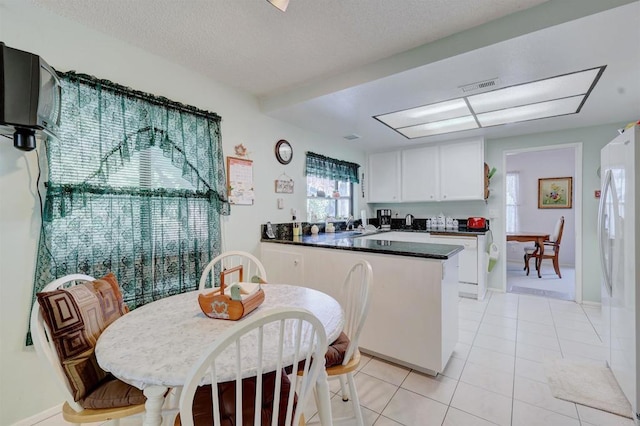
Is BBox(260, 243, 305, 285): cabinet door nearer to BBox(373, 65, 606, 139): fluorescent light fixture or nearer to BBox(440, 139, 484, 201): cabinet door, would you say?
BBox(373, 65, 606, 139): fluorescent light fixture

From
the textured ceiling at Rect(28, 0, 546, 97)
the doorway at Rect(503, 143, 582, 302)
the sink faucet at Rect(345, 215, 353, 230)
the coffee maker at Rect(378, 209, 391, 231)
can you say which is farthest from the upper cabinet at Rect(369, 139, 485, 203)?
the textured ceiling at Rect(28, 0, 546, 97)

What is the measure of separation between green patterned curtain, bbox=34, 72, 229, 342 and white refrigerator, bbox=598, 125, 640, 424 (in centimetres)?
280

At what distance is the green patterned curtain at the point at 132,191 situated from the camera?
67.6 inches

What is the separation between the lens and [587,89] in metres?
2.42

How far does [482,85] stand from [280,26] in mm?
1640

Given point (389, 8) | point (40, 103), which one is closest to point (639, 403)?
point (389, 8)

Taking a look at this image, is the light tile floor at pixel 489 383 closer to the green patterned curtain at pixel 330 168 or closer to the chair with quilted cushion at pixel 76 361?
the chair with quilted cushion at pixel 76 361

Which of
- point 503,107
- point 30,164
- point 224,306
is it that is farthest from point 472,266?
point 30,164

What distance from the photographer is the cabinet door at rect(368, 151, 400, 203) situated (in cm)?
461

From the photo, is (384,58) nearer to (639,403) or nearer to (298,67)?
(298,67)

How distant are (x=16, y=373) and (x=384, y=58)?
122 inches

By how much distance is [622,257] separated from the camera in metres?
1.70

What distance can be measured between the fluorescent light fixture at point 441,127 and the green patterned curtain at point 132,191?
2.34 meters

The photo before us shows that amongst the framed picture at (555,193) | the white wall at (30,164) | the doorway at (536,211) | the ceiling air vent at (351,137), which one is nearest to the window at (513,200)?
the doorway at (536,211)
